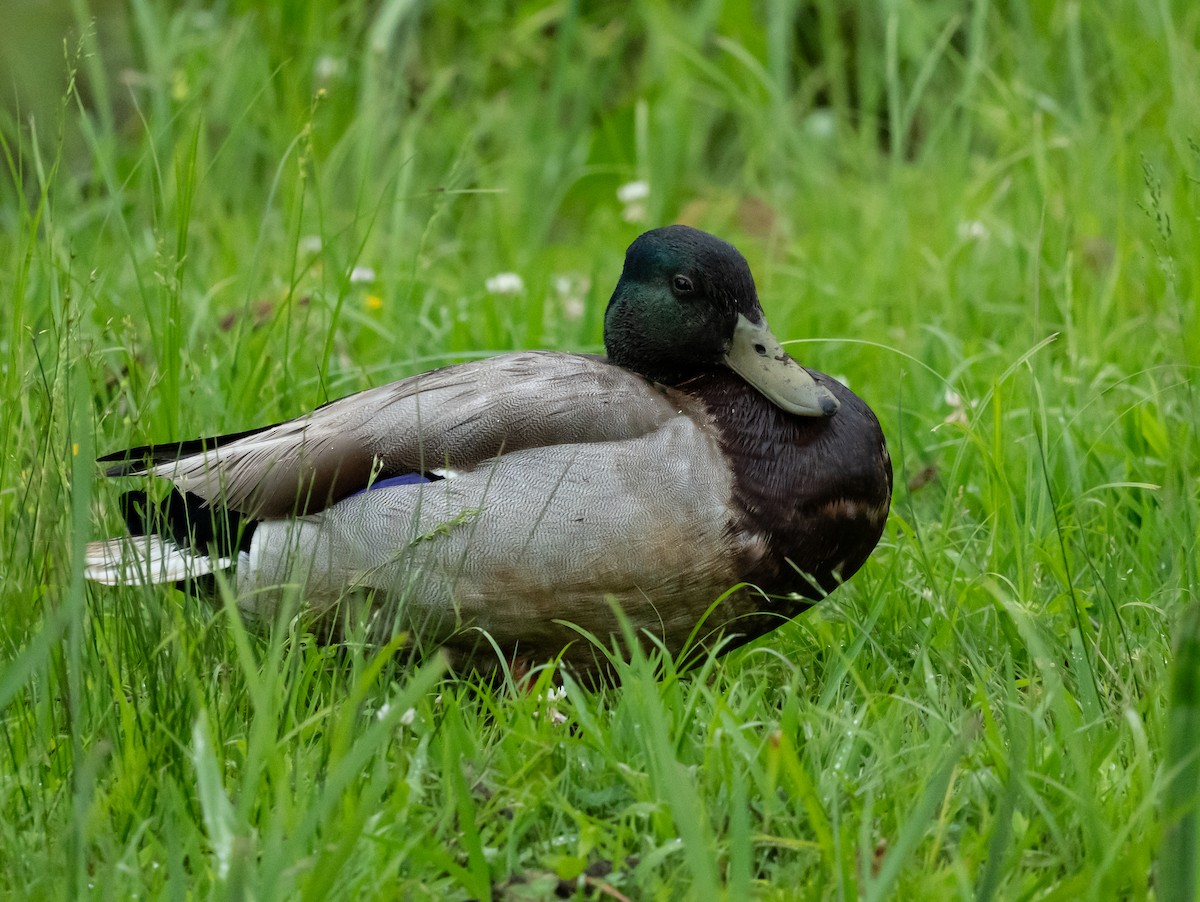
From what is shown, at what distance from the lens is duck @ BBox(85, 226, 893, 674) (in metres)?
2.82

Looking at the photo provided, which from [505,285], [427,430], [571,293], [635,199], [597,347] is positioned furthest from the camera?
[635,199]

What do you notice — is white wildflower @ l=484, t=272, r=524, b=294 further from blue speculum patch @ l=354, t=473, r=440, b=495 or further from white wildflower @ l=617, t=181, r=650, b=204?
blue speculum patch @ l=354, t=473, r=440, b=495

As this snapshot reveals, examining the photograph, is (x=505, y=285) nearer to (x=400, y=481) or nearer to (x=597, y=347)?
(x=597, y=347)

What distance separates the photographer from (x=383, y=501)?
296 cm

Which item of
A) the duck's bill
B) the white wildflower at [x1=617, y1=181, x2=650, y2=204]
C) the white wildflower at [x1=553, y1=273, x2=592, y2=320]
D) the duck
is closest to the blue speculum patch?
the duck

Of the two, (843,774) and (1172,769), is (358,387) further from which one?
(1172,769)

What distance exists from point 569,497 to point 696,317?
553 millimetres

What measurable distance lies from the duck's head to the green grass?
0.26 meters

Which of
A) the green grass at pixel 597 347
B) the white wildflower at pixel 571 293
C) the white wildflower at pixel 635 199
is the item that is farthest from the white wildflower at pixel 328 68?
the white wildflower at pixel 571 293

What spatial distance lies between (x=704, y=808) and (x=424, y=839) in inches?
16.1

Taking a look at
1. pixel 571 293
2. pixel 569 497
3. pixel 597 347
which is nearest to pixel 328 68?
pixel 571 293

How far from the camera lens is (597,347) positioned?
14.5 ft

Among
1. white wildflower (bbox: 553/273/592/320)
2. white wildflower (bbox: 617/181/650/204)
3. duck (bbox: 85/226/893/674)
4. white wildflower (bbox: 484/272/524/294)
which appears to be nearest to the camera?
duck (bbox: 85/226/893/674)

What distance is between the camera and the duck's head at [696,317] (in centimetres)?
312
